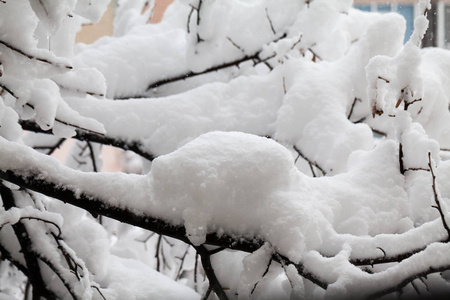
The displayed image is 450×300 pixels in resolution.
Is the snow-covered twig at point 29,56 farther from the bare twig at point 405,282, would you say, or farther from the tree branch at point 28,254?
the bare twig at point 405,282

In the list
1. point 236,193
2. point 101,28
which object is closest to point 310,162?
point 236,193

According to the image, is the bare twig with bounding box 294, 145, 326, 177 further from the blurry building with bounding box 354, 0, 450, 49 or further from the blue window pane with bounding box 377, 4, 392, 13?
the blue window pane with bounding box 377, 4, 392, 13

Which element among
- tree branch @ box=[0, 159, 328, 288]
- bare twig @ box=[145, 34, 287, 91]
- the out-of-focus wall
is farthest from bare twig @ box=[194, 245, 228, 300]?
the out-of-focus wall

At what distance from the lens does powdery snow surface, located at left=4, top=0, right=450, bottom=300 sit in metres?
1.29

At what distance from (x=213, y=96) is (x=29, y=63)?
1249 mm

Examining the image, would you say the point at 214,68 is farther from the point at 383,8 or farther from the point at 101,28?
the point at 101,28

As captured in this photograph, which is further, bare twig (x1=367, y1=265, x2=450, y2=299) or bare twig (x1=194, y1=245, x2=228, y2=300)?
bare twig (x1=194, y1=245, x2=228, y2=300)

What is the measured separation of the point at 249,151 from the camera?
1384 millimetres

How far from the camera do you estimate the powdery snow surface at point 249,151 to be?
1287 millimetres

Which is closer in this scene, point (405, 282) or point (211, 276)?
point (405, 282)

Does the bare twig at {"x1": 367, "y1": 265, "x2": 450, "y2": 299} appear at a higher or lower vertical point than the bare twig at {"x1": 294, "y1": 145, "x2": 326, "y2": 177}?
higher

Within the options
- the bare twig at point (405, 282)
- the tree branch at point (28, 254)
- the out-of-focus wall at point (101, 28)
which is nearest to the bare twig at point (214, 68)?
the tree branch at point (28, 254)

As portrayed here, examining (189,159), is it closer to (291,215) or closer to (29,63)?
(291,215)

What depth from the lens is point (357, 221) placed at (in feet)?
4.89
